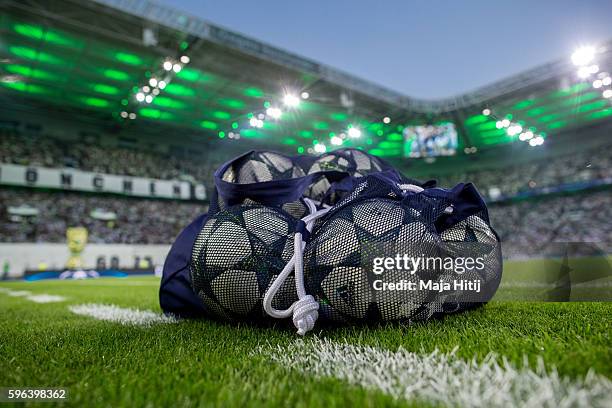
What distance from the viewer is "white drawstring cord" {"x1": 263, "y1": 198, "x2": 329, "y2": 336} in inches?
66.2

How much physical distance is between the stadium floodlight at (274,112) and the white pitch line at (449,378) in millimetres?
23190

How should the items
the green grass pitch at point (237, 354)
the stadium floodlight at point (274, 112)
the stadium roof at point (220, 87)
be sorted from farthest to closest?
the stadium floodlight at point (274, 112) → the stadium roof at point (220, 87) → the green grass pitch at point (237, 354)

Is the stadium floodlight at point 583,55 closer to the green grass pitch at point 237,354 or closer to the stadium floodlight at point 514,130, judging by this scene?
the stadium floodlight at point 514,130

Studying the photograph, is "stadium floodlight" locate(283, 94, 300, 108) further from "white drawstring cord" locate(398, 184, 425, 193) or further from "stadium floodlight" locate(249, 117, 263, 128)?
"white drawstring cord" locate(398, 184, 425, 193)

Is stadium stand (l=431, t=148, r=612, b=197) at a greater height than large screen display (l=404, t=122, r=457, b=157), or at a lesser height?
lesser

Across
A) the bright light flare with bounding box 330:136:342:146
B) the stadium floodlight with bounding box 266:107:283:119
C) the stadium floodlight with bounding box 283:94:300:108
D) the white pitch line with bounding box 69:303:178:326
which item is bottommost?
the white pitch line with bounding box 69:303:178:326

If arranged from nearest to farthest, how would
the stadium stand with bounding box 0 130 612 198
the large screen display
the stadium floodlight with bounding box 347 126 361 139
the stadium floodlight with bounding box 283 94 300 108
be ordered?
the stadium floodlight with bounding box 283 94 300 108
the stadium stand with bounding box 0 130 612 198
the stadium floodlight with bounding box 347 126 361 139
the large screen display

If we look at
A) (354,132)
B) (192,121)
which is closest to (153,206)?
(192,121)

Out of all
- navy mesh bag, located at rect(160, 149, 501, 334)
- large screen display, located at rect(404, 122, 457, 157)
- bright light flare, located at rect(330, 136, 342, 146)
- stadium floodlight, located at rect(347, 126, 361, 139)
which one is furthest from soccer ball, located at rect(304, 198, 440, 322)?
large screen display, located at rect(404, 122, 457, 157)

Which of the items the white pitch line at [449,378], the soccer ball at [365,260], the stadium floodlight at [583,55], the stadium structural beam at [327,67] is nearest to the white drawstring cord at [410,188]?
the soccer ball at [365,260]

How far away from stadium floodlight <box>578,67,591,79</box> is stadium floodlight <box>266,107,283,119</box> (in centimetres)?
1626

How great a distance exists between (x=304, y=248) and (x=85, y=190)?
2773 centimetres

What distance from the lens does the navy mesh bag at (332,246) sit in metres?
1.69

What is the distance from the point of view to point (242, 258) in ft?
→ 6.22
